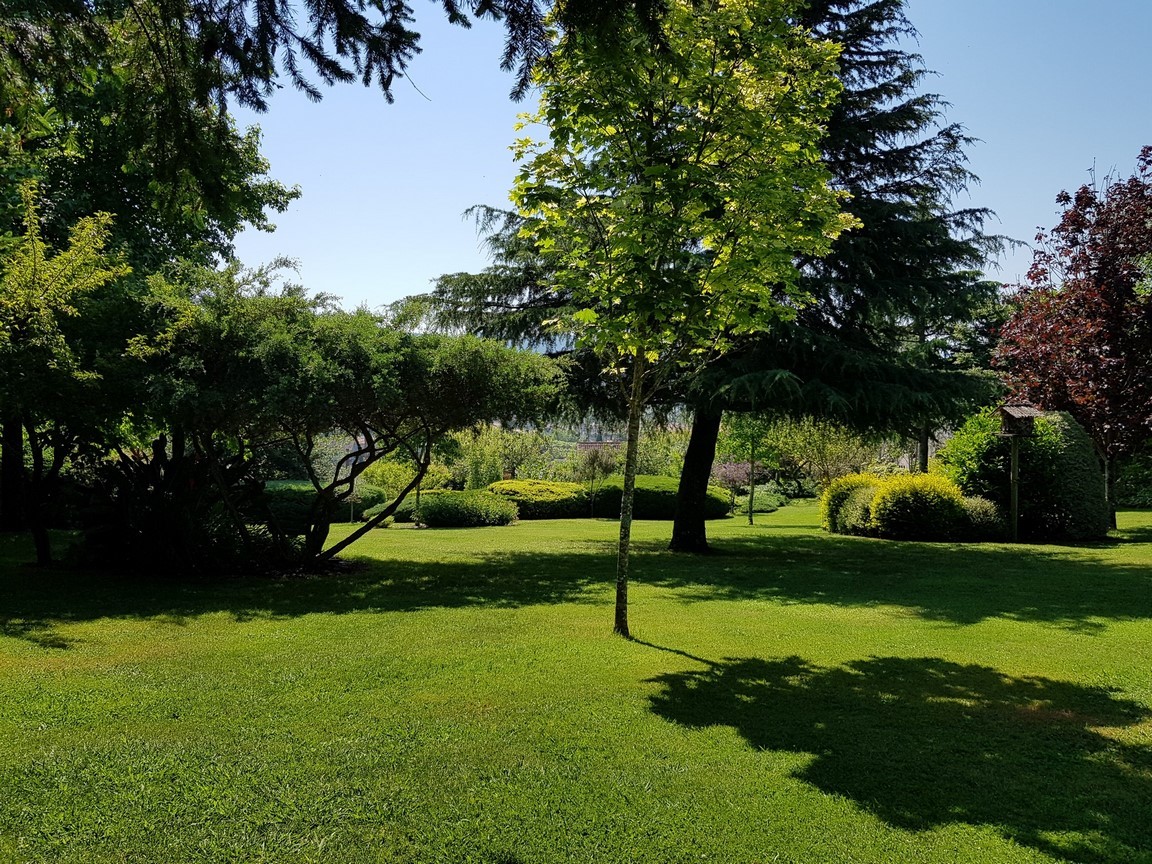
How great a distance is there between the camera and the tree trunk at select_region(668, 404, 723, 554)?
15.3 meters

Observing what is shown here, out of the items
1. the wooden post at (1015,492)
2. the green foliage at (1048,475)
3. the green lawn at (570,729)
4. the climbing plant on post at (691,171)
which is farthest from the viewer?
the green foliage at (1048,475)

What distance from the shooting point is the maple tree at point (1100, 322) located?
45.4 ft

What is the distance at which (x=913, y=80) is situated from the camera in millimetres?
14547

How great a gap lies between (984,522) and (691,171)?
14.0 metres

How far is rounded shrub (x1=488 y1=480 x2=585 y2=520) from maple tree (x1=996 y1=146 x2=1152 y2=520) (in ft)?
49.6

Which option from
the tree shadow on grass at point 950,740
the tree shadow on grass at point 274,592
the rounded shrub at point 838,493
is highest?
the rounded shrub at point 838,493

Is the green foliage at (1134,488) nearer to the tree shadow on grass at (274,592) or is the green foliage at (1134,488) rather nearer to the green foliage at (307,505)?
the tree shadow on grass at (274,592)

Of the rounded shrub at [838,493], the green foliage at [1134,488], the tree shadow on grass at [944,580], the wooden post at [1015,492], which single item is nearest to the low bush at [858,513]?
the rounded shrub at [838,493]

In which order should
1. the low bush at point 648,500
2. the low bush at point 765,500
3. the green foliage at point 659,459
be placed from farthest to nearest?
the green foliage at point 659,459 → the low bush at point 765,500 → the low bush at point 648,500

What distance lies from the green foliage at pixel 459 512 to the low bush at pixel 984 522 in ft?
43.2

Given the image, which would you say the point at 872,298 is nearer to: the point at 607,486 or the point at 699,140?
the point at 699,140

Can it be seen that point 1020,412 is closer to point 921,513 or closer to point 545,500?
point 921,513

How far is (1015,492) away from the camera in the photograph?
15.9 meters

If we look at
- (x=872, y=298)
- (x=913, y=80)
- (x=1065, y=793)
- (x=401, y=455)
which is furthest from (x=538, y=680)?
(x=913, y=80)
